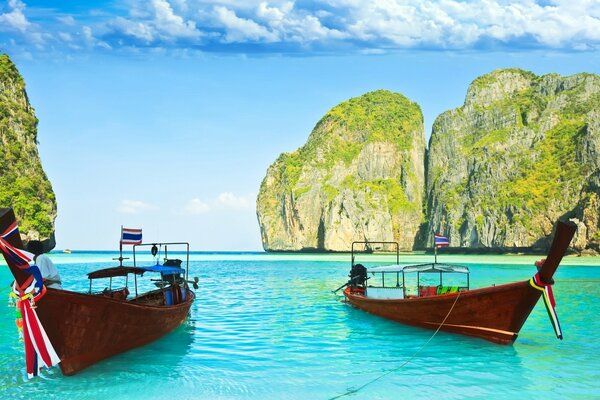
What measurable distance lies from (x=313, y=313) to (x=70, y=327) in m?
15.6

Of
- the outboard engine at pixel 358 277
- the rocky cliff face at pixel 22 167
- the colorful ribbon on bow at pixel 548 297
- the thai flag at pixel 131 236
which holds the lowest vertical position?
the outboard engine at pixel 358 277

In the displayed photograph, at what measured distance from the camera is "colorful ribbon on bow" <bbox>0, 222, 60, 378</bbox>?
11.6 m

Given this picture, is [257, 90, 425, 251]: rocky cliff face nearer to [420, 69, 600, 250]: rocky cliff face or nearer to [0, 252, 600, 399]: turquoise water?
[420, 69, 600, 250]: rocky cliff face

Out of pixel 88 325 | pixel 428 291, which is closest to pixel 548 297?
pixel 428 291

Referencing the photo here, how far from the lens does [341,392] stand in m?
12.5

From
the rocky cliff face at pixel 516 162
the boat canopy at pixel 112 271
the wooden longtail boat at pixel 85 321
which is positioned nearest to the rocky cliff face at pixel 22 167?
the boat canopy at pixel 112 271

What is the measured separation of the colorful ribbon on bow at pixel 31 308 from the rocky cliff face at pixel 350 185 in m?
148

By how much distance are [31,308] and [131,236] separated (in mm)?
8433

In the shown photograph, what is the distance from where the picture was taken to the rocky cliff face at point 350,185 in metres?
164

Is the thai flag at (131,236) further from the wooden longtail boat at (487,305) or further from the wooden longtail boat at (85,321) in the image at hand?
the wooden longtail boat at (487,305)

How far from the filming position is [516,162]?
144m

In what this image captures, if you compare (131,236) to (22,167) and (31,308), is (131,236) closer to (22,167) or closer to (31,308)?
(31,308)

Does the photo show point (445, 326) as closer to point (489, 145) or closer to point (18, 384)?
point (18, 384)

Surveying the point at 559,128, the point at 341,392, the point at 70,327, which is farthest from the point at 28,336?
the point at 559,128
